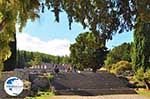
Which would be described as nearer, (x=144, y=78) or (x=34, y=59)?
(x=144, y=78)

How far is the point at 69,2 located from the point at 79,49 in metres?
75.3

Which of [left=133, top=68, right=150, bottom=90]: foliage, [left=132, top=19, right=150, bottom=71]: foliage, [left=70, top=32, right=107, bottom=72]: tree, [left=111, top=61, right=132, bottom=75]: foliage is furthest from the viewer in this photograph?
[left=70, top=32, right=107, bottom=72]: tree

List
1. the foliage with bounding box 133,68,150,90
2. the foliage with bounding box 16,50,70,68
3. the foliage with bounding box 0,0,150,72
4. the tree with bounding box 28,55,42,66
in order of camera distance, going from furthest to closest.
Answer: the foliage with bounding box 16,50,70,68, the tree with bounding box 28,55,42,66, the foliage with bounding box 133,68,150,90, the foliage with bounding box 0,0,150,72

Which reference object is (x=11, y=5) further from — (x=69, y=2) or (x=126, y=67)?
(x=126, y=67)

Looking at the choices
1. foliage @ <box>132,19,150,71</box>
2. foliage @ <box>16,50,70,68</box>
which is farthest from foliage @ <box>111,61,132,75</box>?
foliage @ <box>16,50,70,68</box>

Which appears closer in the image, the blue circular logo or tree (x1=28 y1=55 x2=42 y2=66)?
the blue circular logo

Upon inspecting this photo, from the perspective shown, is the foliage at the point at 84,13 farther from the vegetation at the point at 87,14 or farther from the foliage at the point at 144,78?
the foliage at the point at 144,78

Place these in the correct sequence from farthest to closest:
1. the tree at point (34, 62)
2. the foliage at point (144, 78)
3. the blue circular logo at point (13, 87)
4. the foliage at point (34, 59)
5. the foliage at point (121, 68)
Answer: the foliage at point (34, 59)
the tree at point (34, 62)
the foliage at point (121, 68)
the foliage at point (144, 78)
the blue circular logo at point (13, 87)

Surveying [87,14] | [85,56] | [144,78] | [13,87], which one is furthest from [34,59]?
[87,14]

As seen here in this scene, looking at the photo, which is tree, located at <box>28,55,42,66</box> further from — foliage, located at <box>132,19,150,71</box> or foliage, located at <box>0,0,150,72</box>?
foliage, located at <box>0,0,150,72</box>

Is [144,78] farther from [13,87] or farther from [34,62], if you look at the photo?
[34,62]

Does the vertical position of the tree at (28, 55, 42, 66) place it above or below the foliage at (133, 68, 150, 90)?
above

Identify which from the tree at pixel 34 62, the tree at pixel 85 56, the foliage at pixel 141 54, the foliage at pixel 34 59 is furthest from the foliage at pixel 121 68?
the tree at pixel 34 62

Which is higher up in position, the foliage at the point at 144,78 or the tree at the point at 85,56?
the tree at the point at 85,56
